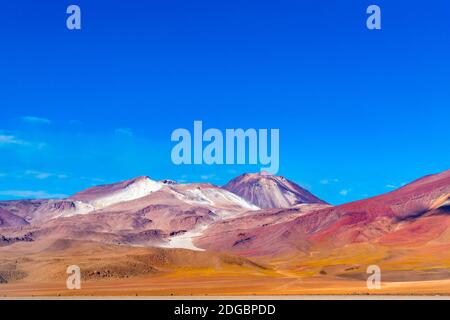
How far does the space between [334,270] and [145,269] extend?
50772 millimetres
